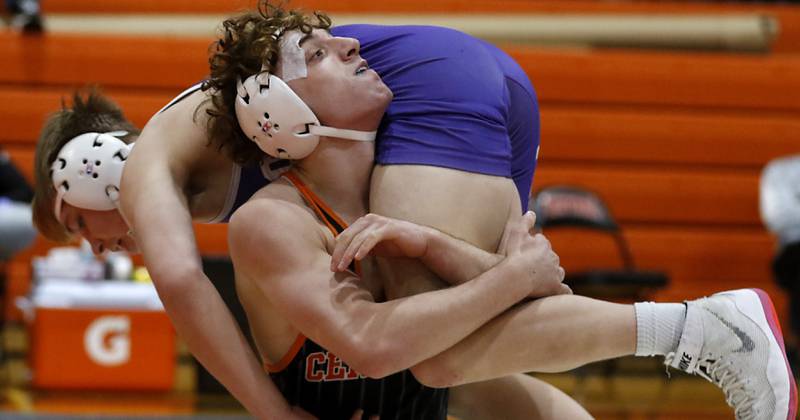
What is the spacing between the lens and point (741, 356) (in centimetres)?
266

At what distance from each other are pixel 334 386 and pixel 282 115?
2.29 ft

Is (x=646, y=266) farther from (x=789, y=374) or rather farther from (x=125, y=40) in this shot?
(x=789, y=374)

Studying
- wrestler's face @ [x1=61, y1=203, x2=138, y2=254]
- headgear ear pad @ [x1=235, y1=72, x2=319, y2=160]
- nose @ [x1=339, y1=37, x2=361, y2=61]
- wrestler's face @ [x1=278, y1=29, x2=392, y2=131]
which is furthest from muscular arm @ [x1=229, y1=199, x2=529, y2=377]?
wrestler's face @ [x1=61, y1=203, x2=138, y2=254]

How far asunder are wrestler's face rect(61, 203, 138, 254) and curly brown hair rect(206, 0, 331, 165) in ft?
1.74

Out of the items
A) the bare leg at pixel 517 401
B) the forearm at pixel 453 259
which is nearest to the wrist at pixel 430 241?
the forearm at pixel 453 259

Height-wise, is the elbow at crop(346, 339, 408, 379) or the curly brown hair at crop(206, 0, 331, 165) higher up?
the curly brown hair at crop(206, 0, 331, 165)

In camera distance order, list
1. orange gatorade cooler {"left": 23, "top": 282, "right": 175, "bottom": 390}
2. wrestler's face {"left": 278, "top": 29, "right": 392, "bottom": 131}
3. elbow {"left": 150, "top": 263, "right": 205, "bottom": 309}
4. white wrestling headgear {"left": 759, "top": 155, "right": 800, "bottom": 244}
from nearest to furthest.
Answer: elbow {"left": 150, "top": 263, "right": 205, "bottom": 309} < wrestler's face {"left": 278, "top": 29, "right": 392, "bottom": 131} < orange gatorade cooler {"left": 23, "top": 282, "right": 175, "bottom": 390} < white wrestling headgear {"left": 759, "top": 155, "right": 800, "bottom": 244}

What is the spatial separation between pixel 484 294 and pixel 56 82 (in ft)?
17.6

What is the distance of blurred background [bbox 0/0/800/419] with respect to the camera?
679 cm

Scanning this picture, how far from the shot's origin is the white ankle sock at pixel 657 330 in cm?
264

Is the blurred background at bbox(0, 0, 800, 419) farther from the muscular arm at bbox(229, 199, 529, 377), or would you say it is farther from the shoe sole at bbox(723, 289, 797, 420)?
the muscular arm at bbox(229, 199, 529, 377)

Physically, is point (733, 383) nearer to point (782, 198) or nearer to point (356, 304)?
point (356, 304)

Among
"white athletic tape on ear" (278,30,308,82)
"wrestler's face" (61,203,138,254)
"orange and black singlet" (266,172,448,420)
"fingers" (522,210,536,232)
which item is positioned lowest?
"orange and black singlet" (266,172,448,420)

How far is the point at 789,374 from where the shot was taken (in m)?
2.67
